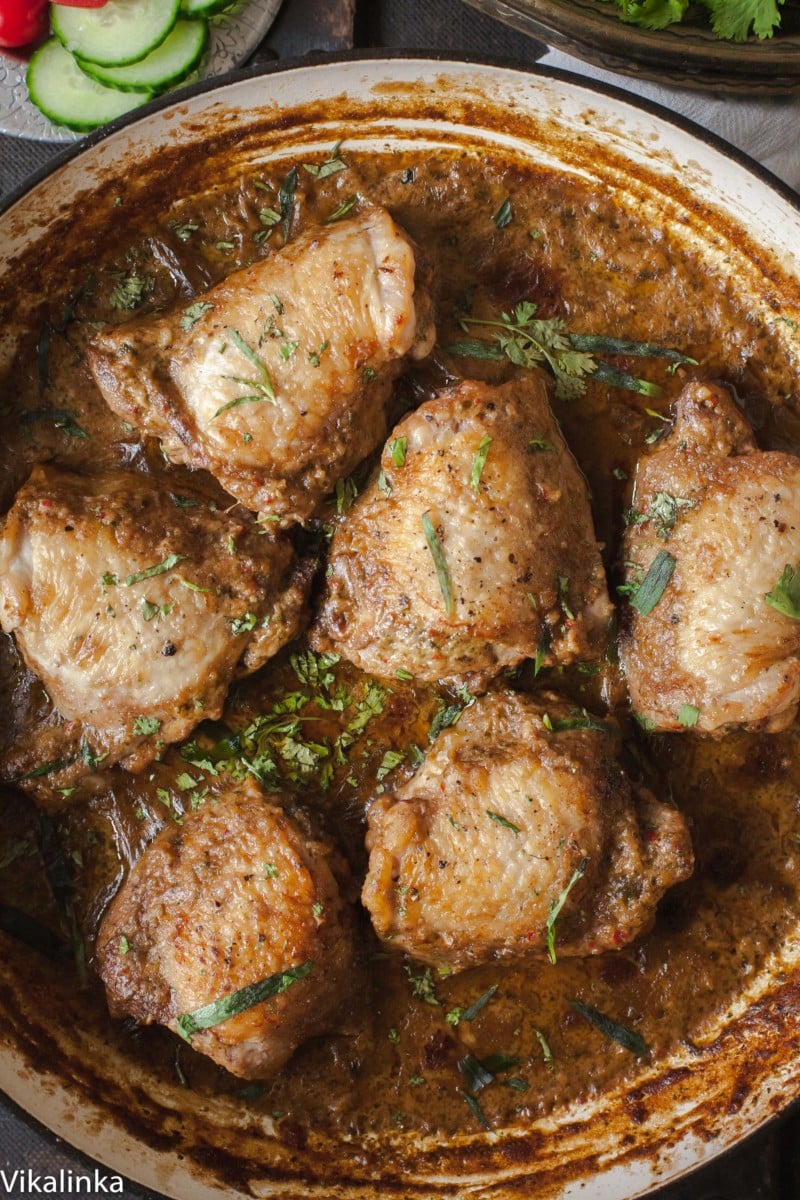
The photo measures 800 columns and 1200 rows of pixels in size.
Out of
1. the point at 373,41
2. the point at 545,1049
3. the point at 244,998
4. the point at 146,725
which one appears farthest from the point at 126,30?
the point at 545,1049

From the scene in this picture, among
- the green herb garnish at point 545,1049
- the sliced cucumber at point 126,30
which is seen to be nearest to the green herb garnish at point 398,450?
the sliced cucumber at point 126,30

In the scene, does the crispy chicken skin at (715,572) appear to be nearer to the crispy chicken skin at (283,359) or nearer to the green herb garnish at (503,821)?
the green herb garnish at (503,821)

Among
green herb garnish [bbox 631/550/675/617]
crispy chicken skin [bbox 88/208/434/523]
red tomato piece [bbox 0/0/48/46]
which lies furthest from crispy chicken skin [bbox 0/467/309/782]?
red tomato piece [bbox 0/0/48/46]

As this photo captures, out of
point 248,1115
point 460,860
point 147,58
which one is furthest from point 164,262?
point 248,1115

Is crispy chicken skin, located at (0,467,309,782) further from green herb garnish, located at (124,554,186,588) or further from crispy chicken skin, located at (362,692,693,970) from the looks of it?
Result: crispy chicken skin, located at (362,692,693,970)

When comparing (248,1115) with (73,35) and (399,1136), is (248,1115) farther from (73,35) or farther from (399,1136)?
(73,35)

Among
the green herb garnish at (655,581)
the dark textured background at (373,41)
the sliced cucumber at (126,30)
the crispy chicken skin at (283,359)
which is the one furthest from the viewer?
the dark textured background at (373,41)

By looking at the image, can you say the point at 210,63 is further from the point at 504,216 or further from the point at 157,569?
the point at 157,569
